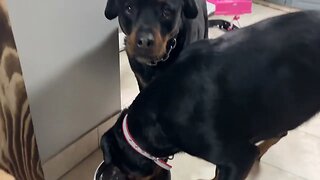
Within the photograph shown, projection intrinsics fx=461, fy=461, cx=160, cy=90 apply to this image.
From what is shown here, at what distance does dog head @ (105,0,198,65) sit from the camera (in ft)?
4.70

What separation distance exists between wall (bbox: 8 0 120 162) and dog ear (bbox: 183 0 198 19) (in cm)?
26

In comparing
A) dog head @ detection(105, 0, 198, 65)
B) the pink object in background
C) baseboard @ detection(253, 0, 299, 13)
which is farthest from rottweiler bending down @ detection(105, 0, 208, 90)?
baseboard @ detection(253, 0, 299, 13)

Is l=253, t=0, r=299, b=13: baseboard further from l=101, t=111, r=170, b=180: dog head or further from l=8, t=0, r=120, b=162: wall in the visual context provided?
l=101, t=111, r=170, b=180: dog head

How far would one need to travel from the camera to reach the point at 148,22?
56.5 inches

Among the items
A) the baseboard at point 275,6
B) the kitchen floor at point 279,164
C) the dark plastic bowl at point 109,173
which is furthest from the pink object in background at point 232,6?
the dark plastic bowl at point 109,173

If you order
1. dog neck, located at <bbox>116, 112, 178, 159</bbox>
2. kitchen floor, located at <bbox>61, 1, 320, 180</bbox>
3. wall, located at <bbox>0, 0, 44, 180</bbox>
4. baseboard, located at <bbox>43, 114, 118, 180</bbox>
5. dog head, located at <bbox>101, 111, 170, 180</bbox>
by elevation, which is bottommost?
kitchen floor, located at <bbox>61, 1, 320, 180</bbox>

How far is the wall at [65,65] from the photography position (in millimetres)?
1335

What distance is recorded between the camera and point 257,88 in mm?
1269

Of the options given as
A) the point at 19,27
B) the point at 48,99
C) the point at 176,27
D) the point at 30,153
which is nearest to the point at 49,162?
the point at 48,99

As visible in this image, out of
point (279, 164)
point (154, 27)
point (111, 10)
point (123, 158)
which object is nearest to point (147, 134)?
point (123, 158)

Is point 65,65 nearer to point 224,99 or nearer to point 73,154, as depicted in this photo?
point 73,154

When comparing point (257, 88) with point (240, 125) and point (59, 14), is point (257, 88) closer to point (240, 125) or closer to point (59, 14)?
point (240, 125)

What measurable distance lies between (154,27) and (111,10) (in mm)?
166

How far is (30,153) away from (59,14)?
0.44 meters
